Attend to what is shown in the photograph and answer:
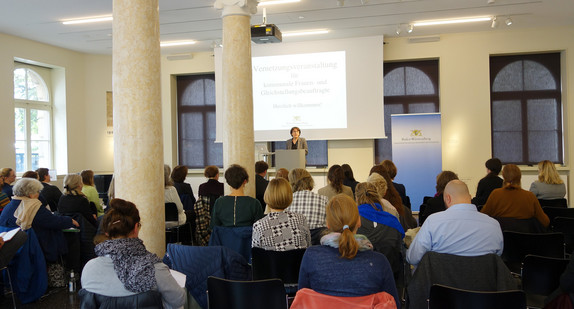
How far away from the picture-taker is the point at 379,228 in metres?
3.79

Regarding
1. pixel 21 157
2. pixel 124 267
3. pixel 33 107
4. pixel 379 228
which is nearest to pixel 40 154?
pixel 21 157

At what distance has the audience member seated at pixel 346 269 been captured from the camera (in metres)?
2.36

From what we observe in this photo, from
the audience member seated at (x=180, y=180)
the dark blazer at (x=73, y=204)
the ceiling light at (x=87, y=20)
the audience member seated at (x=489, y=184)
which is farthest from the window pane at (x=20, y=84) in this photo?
the audience member seated at (x=489, y=184)

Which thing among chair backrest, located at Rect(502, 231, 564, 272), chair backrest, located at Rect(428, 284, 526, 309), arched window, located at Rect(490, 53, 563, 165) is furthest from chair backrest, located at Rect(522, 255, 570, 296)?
arched window, located at Rect(490, 53, 563, 165)

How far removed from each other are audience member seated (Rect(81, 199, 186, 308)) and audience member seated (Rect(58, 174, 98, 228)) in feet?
10.8

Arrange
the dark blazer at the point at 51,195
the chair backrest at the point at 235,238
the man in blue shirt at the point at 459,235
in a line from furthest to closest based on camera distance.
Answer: the dark blazer at the point at 51,195, the chair backrest at the point at 235,238, the man in blue shirt at the point at 459,235

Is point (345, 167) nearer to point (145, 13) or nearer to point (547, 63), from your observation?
point (145, 13)

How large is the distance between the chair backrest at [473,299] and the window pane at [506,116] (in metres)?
9.71

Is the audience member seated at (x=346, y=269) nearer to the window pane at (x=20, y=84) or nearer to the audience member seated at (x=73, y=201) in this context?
the audience member seated at (x=73, y=201)

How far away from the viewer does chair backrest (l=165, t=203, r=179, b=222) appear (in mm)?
6000

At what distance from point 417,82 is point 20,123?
9.11m

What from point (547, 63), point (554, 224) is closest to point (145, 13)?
point (554, 224)

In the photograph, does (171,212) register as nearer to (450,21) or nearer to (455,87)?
(450,21)

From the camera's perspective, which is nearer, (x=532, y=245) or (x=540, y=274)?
(x=540, y=274)
